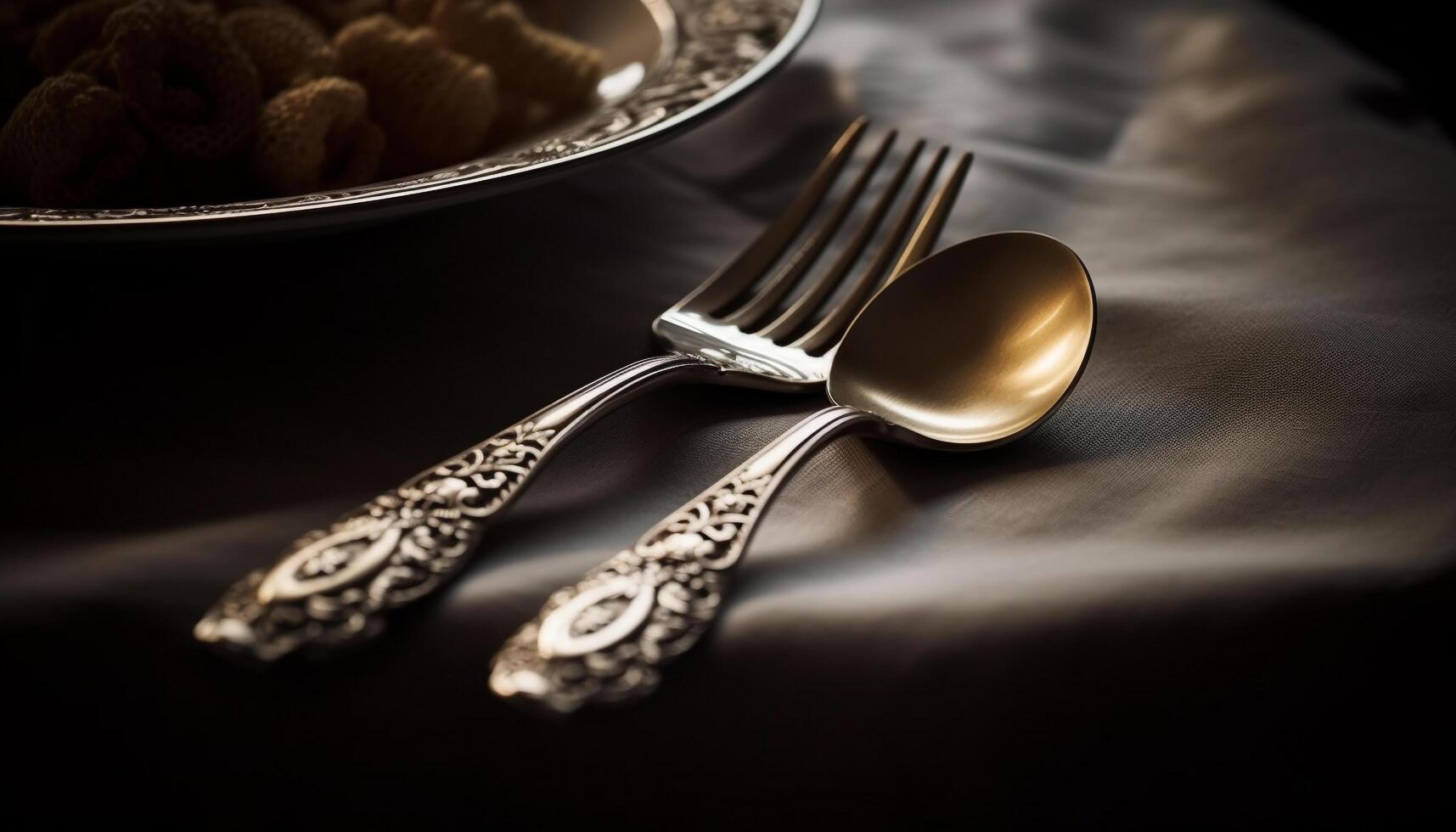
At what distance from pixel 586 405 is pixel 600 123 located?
0.67 ft

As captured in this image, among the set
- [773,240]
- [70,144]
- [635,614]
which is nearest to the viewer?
[635,614]

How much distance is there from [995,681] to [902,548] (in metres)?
0.06

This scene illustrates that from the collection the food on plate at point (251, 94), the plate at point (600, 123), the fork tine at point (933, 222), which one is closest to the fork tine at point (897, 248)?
the fork tine at point (933, 222)

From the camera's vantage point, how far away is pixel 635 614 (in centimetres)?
30

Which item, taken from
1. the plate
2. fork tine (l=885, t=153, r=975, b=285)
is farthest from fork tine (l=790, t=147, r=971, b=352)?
the plate

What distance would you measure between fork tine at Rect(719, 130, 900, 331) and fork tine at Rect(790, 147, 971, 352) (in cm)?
2

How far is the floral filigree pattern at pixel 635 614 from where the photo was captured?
0.28 m

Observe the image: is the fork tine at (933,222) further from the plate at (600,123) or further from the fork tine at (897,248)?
the plate at (600,123)

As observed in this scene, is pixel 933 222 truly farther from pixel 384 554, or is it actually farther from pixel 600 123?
pixel 384 554

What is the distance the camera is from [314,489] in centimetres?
37

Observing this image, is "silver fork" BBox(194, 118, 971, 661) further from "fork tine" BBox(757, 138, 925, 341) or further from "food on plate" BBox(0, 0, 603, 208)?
"food on plate" BBox(0, 0, 603, 208)

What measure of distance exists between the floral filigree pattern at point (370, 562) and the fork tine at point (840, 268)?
0.15 meters

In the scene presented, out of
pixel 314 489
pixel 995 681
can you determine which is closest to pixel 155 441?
pixel 314 489

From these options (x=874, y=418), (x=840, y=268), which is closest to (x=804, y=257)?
(x=840, y=268)
